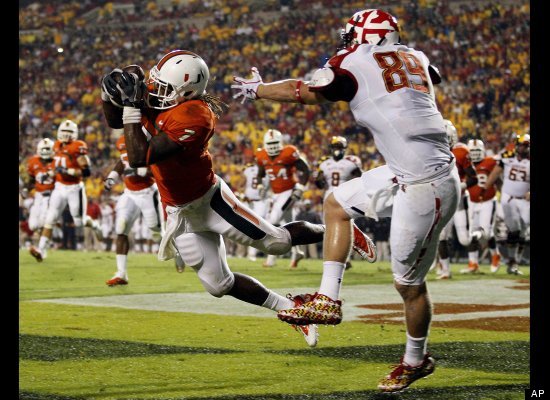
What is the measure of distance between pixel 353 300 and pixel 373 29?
5296 millimetres

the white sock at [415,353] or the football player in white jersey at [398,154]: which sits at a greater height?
the football player in white jersey at [398,154]

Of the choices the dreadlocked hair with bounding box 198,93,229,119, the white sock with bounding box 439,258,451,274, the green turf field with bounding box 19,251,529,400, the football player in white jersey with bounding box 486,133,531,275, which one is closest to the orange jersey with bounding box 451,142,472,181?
the football player in white jersey with bounding box 486,133,531,275

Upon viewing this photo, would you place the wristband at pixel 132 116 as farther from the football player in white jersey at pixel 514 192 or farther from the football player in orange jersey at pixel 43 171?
the football player in orange jersey at pixel 43 171

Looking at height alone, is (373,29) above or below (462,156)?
above

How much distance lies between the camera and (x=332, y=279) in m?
5.22

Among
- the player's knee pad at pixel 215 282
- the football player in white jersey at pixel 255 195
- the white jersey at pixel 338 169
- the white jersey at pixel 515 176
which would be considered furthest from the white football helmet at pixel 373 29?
the football player in white jersey at pixel 255 195

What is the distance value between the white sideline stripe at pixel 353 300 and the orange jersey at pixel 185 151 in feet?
9.81

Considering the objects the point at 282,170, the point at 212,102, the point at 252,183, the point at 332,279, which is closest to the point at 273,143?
the point at 282,170

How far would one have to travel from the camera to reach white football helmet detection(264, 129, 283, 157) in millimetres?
14953

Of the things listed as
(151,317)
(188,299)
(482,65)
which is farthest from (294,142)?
(151,317)

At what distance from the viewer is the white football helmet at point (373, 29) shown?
201 inches

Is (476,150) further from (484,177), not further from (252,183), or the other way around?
(252,183)
